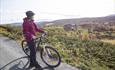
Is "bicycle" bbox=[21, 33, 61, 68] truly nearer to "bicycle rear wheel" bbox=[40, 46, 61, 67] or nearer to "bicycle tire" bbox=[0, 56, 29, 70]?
"bicycle rear wheel" bbox=[40, 46, 61, 67]

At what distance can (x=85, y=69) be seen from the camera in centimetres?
826

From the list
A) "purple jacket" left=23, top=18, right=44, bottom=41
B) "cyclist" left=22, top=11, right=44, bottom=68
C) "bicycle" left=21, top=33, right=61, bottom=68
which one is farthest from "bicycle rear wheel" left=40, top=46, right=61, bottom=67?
"purple jacket" left=23, top=18, right=44, bottom=41

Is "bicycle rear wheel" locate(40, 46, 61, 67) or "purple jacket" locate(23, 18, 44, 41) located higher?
"purple jacket" locate(23, 18, 44, 41)

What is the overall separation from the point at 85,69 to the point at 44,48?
170cm

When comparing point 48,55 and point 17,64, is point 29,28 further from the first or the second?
point 17,64

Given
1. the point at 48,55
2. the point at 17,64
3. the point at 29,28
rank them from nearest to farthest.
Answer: the point at 29,28 → the point at 48,55 → the point at 17,64

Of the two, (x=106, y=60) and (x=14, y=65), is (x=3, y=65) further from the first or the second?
(x=106, y=60)

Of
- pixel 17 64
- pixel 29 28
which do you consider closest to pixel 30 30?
pixel 29 28

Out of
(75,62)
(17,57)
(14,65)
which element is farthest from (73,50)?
(14,65)

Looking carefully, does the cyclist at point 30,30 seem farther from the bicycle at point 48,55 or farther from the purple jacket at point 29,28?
the bicycle at point 48,55

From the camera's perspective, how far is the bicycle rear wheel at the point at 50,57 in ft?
25.9

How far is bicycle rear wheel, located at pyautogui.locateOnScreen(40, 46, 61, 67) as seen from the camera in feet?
25.9

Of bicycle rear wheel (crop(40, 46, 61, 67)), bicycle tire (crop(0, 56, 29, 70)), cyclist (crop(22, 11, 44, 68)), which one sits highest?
cyclist (crop(22, 11, 44, 68))

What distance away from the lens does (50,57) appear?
8.09 meters
